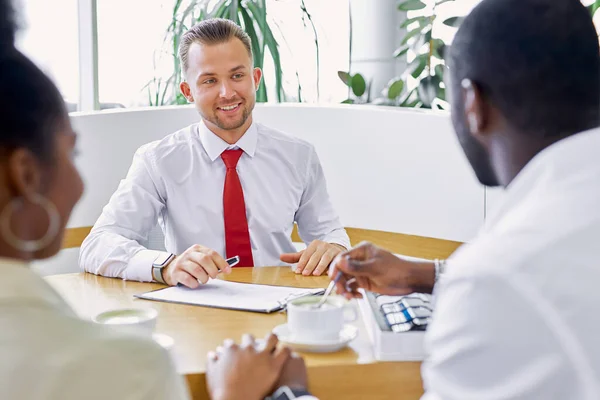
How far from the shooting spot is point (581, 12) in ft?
3.85

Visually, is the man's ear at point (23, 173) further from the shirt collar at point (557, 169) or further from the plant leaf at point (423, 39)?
the plant leaf at point (423, 39)

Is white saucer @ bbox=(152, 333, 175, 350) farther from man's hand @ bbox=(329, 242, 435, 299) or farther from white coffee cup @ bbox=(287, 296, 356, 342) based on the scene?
man's hand @ bbox=(329, 242, 435, 299)

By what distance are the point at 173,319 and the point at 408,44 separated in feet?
8.56

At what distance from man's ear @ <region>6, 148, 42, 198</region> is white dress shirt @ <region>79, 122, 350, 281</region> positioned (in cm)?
166

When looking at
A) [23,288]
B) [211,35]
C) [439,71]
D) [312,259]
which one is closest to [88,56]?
[211,35]

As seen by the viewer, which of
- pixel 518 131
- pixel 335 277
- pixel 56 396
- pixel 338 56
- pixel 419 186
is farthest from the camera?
pixel 338 56

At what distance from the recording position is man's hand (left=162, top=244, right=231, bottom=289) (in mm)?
1918

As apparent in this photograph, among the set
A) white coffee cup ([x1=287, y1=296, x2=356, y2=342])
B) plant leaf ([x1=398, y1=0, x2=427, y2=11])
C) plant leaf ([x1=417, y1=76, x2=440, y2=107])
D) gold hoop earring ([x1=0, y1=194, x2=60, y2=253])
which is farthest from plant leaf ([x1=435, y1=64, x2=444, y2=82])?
gold hoop earring ([x1=0, y1=194, x2=60, y2=253])

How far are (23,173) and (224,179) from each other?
188cm

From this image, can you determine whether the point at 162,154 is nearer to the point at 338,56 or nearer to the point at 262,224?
the point at 262,224

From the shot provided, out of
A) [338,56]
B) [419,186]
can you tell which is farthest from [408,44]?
[419,186]

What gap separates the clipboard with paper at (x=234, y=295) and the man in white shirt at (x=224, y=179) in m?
0.53

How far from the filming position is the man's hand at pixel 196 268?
1918 mm

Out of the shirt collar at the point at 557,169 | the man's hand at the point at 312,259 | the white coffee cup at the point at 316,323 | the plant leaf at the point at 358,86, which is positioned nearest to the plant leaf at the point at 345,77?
the plant leaf at the point at 358,86
